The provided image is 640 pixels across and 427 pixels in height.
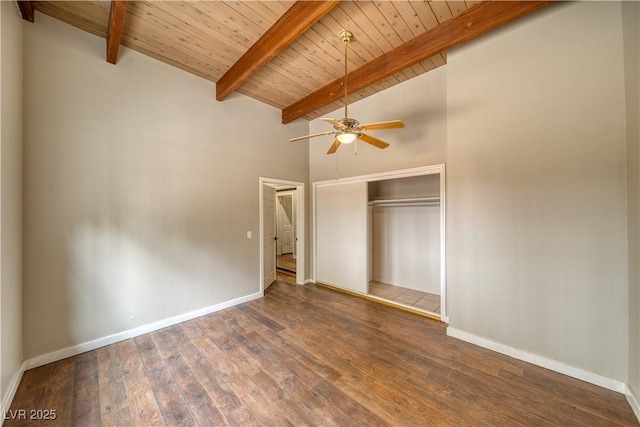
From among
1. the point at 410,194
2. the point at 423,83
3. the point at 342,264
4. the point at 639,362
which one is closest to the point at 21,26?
the point at 423,83

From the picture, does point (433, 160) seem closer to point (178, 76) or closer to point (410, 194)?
point (410, 194)

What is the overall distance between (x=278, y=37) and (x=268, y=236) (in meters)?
3.15

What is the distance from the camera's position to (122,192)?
8.97 ft

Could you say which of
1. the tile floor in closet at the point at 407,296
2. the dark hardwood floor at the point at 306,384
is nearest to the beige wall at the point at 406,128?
the tile floor in closet at the point at 407,296

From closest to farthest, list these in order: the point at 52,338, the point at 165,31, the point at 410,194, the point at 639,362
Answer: the point at 639,362, the point at 52,338, the point at 165,31, the point at 410,194

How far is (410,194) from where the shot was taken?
4.35 meters

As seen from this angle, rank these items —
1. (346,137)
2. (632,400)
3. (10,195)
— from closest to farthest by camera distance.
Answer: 1. (632,400)
2. (10,195)
3. (346,137)

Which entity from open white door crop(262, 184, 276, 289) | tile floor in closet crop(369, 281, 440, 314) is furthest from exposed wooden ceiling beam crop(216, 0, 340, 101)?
tile floor in closet crop(369, 281, 440, 314)

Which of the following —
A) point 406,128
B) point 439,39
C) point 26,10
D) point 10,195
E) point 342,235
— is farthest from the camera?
point 342,235

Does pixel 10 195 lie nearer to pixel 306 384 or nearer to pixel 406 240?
pixel 306 384

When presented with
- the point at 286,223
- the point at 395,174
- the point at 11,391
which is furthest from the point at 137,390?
the point at 286,223

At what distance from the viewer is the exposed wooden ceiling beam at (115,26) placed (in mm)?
2051

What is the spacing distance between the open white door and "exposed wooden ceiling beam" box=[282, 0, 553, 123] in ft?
6.66

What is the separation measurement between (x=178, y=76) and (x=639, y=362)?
5.52 metres
